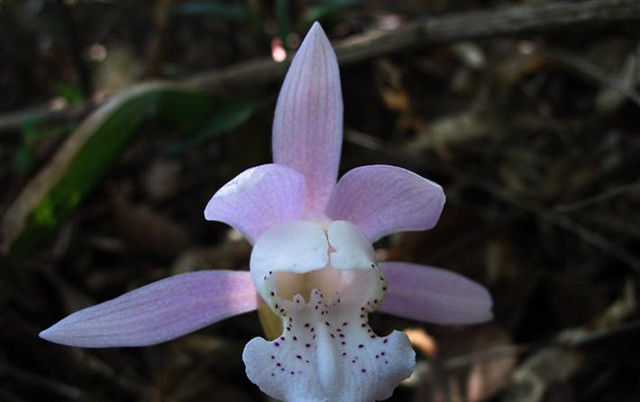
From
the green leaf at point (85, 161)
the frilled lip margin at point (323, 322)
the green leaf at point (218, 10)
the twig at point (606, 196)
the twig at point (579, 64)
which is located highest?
the green leaf at point (218, 10)

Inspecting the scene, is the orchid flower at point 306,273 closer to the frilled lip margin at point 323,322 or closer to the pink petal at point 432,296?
the frilled lip margin at point 323,322

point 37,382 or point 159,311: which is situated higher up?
point 37,382

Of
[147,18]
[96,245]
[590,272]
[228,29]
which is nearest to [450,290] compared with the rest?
[590,272]

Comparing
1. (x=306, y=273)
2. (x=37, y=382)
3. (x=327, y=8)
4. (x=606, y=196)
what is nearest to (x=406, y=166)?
(x=327, y=8)

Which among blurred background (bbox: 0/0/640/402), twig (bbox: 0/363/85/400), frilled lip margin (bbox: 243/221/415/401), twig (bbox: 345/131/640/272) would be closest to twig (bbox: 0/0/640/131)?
blurred background (bbox: 0/0/640/402)

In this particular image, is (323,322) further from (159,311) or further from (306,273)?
(159,311)

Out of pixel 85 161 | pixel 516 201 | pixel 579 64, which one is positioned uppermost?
pixel 579 64

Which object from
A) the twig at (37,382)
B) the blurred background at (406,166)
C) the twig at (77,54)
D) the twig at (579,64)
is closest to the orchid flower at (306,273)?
the blurred background at (406,166)
